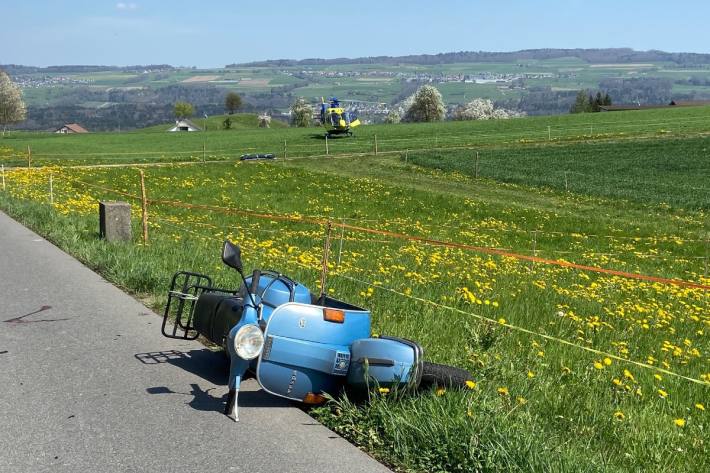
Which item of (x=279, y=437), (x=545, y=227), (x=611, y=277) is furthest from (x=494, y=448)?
(x=545, y=227)

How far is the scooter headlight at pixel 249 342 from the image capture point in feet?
16.8

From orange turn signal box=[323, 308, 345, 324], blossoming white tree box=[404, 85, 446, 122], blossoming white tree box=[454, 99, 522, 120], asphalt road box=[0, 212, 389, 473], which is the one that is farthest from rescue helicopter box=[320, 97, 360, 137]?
blossoming white tree box=[454, 99, 522, 120]

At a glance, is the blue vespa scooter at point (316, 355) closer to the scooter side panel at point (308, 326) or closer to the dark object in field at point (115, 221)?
the scooter side panel at point (308, 326)

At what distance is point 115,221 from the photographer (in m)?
12.9

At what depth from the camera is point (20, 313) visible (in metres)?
8.33

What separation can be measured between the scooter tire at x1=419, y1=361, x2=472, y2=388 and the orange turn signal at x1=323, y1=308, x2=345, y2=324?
27.4 inches

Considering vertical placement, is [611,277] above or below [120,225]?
below

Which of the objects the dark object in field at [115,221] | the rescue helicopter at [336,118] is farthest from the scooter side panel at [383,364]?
the rescue helicopter at [336,118]

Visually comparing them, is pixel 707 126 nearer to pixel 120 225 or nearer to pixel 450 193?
pixel 450 193

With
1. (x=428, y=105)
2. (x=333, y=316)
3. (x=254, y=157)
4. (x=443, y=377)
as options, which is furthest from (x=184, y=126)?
(x=443, y=377)

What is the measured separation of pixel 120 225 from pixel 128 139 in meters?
58.1

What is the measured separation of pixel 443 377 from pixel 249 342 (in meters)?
1.31

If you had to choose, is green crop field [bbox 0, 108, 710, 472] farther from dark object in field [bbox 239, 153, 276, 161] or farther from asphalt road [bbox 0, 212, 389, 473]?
dark object in field [bbox 239, 153, 276, 161]

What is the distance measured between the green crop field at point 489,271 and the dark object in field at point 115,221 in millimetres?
644
